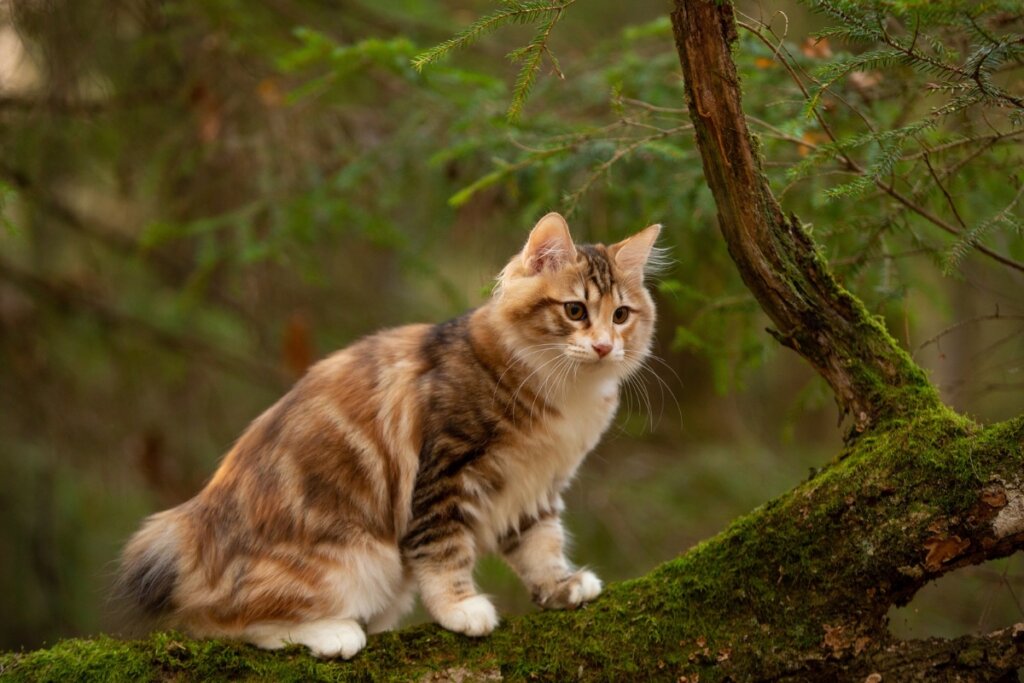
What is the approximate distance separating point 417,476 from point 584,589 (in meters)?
0.75

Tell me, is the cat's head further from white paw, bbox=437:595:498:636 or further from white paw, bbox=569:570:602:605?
white paw, bbox=437:595:498:636

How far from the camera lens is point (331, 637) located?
123 inches

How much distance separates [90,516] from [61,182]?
104 inches

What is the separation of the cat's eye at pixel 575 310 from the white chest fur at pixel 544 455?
0.90ft

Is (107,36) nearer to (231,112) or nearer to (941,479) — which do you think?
(231,112)

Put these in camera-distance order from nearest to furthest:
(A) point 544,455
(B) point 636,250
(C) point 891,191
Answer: (C) point 891,191
(A) point 544,455
(B) point 636,250

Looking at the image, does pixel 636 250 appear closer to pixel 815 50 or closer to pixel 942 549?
pixel 815 50

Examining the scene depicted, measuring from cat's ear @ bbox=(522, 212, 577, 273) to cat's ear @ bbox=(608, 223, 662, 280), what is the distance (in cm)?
22

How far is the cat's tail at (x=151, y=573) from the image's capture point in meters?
3.33

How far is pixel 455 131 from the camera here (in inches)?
182

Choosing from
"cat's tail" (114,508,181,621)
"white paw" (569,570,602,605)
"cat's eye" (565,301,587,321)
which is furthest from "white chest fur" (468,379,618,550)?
"cat's tail" (114,508,181,621)

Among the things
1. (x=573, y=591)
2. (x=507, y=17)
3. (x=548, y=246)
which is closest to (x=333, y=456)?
(x=573, y=591)

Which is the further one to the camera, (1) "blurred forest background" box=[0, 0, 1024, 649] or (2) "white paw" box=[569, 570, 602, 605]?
(1) "blurred forest background" box=[0, 0, 1024, 649]

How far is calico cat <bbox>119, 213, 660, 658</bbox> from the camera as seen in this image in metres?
3.28
